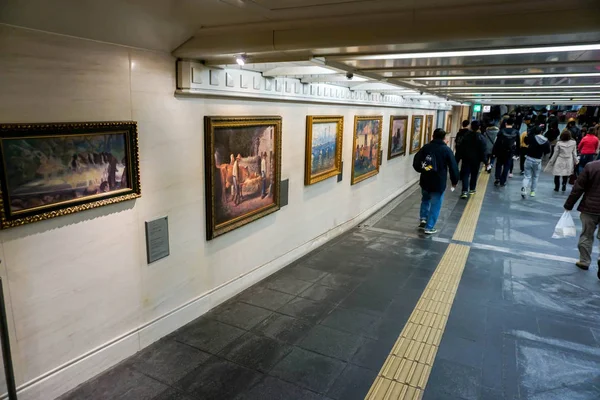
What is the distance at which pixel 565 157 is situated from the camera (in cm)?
962

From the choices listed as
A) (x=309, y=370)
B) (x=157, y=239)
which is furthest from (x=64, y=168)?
(x=309, y=370)

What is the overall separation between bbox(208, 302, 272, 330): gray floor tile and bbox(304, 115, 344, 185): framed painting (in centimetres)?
209

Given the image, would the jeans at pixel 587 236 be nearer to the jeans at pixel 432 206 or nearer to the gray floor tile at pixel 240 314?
the jeans at pixel 432 206

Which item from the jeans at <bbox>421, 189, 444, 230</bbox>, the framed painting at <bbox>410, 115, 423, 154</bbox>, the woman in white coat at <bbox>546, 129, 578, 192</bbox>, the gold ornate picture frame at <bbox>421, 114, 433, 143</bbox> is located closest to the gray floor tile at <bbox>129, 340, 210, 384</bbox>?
the jeans at <bbox>421, 189, 444, 230</bbox>

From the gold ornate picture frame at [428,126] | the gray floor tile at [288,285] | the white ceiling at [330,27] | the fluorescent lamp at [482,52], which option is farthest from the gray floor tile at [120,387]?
the gold ornate picture frame at [428,126]

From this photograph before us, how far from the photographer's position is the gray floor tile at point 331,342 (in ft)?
11.2

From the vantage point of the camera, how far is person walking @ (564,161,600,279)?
504 centimetres

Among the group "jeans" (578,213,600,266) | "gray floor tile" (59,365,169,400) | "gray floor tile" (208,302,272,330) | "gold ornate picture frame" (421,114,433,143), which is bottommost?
"gray floor tile" (59,365,169,400)

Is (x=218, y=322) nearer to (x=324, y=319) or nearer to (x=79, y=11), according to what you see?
(x=324, y=319)

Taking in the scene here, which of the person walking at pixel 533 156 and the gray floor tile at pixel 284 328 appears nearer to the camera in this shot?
the gray floor tile at pixel 284 328

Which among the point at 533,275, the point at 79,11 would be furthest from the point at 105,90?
the point at 533,275

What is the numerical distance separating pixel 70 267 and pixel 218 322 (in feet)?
5.24

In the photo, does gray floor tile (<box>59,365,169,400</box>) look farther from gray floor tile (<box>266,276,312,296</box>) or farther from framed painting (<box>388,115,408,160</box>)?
framed painting (<box>388,115,408,160</box>)

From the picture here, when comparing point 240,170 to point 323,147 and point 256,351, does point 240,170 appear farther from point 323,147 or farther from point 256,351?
point 323,147
